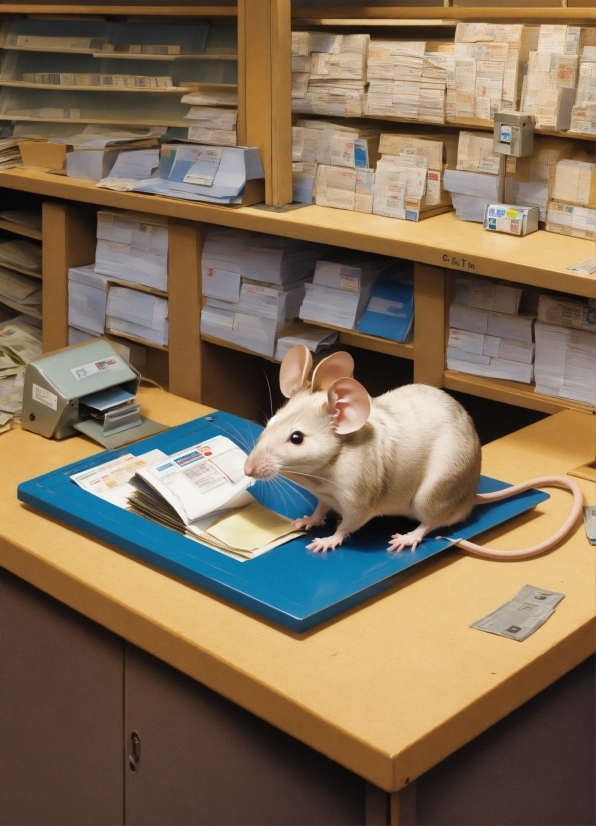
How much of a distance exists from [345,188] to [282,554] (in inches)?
40.7

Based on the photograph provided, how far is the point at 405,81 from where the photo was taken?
7.29ft

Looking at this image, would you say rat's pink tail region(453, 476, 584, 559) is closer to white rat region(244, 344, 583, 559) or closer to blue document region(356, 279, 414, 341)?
white rat region(244, 344, 583, 559)

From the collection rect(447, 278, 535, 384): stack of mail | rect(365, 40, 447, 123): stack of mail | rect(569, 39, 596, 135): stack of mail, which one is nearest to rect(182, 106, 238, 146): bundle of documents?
rect(365, 40, 447, 123): stack of mail

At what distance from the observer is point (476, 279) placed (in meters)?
2.12

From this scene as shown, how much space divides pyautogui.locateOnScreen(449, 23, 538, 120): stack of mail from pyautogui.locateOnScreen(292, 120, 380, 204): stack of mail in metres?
0.24

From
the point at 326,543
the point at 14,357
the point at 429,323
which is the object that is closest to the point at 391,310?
the point at 429,323

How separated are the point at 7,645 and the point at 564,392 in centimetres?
119

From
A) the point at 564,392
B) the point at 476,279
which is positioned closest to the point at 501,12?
the point at 476,279

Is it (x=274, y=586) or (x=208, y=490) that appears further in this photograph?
(x=208, y=490)

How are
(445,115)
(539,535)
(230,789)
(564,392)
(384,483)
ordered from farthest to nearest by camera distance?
(445,115)
(564,392)
(539,535)
(384,483)
(230,789)

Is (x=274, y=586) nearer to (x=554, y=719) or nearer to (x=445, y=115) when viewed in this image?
(x=554, y=719)

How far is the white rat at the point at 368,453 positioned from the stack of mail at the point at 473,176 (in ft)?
2.09

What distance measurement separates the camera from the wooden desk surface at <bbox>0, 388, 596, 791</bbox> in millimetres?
1302

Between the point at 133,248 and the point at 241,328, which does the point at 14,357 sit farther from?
the point at 241,328
